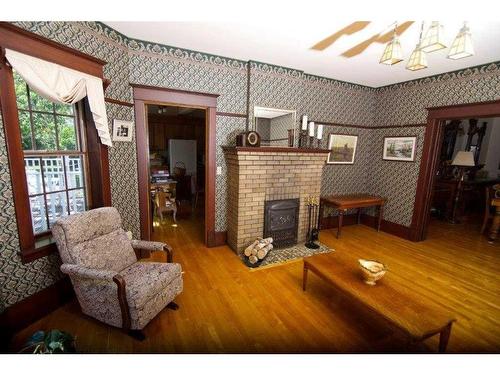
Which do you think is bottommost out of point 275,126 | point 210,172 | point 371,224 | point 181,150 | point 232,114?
point 371,224

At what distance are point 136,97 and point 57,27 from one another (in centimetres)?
97

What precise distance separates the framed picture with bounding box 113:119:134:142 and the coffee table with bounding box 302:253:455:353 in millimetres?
2678

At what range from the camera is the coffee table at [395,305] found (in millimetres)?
1551

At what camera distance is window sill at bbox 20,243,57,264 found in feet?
6.22

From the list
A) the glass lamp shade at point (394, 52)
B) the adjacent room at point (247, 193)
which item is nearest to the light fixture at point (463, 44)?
the adjacent room at point (247, 193)

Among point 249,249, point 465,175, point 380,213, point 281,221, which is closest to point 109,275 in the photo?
point 249,249

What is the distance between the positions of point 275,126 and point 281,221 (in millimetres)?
1578

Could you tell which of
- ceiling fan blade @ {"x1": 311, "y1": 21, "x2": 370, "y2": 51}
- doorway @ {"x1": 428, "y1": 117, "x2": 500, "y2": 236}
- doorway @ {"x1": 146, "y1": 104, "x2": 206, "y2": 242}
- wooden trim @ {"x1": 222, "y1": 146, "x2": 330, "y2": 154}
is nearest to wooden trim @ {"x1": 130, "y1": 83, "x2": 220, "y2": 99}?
wooden trim @ {"x1": 222, "y1": 146, "x2": 330, "y2": 154}

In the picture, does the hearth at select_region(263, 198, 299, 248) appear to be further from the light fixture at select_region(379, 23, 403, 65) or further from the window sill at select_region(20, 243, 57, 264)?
the window sill at select_region(20, 243, 57, 264)

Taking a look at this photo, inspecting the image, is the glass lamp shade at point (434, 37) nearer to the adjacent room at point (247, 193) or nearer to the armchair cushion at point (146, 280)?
the adjacent room at point (247, 193)

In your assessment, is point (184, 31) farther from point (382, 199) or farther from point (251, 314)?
point (382, 199)

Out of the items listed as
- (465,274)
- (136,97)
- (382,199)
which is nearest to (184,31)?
(136,97)

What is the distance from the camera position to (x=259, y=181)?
133 inches

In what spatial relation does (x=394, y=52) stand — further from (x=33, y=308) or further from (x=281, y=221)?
(x=33, y=308)
